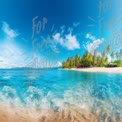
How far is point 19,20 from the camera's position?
222 cm

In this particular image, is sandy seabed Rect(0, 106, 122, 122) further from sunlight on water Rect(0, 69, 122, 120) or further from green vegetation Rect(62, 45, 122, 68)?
green vegetation Rect(62, 45, 122, 68)

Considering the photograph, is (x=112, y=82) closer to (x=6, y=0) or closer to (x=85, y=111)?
(x=85, y=111)

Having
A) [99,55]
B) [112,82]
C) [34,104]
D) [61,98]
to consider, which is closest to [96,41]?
[99,55]

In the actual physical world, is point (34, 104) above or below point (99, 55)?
below

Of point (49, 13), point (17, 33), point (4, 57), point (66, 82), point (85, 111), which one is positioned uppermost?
point (49, 13)

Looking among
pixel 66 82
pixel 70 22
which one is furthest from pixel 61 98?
pixel 70 22

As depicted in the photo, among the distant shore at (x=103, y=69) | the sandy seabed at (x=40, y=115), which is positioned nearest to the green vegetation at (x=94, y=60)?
the distant shore at (x=103, y=69)

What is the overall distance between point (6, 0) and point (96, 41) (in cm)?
76

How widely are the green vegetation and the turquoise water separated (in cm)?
7

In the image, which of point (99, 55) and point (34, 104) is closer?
point (34, 104)

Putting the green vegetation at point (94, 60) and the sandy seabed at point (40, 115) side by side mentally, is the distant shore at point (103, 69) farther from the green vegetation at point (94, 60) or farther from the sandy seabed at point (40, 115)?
the sandy seabed at point (40, 115)

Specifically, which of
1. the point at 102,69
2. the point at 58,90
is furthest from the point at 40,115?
the point at 102,69

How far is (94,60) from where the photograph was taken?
2.29m

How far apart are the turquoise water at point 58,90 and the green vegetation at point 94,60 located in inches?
2.8
